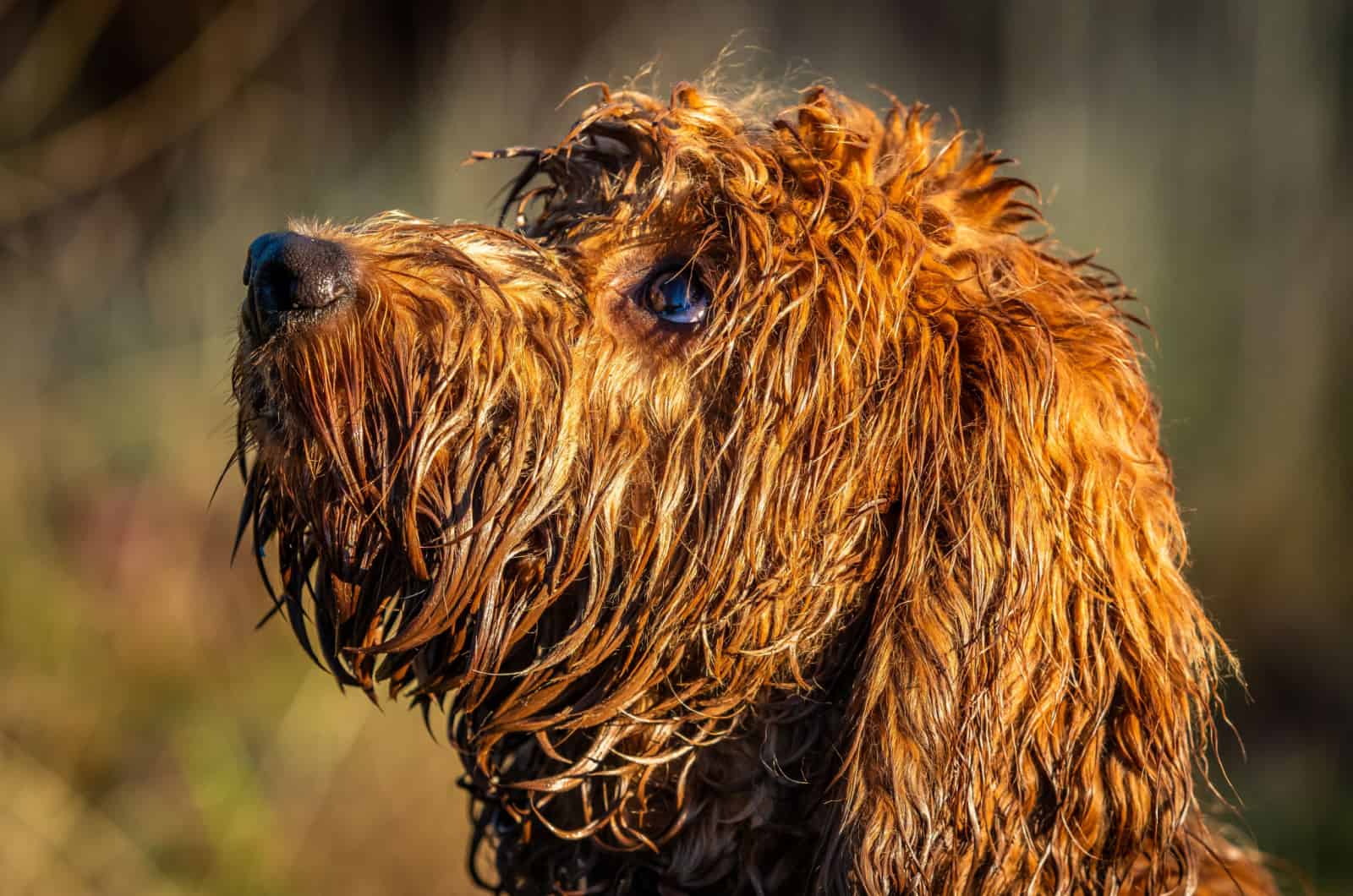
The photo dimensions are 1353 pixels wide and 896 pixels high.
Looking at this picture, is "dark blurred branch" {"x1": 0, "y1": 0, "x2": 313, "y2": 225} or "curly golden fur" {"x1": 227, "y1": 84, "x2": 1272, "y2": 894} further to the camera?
"dark blurred branch" {"x1": 0, "y1": 0, "x2": 313, "y2": 225}

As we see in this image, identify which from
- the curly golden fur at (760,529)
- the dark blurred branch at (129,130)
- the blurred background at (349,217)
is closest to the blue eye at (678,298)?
the curly golden fur at (760,529)

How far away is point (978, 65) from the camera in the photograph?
8062mm

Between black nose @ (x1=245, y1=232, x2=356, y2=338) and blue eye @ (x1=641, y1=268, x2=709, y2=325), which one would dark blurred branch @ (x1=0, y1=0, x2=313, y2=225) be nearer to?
black nose @ (x1=245, y1=232, x2=356, y2=338)

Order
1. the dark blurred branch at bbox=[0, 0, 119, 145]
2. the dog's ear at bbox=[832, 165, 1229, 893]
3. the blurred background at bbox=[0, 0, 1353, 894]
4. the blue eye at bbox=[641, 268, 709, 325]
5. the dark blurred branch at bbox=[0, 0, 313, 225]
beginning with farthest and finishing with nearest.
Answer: the dark blurred branch at bbox=[0, 0, 313, 225]
the blurred background at bbox=[0, 0, 1353, 894]
the dark blurred branch at bbox=[0, 0, 119, 145]
the blue eye at bbox=[641, 268, 709, 325]
the dog's ear at bbox=[832, 165, 1229, 893]

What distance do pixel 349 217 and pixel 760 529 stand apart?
219 inches

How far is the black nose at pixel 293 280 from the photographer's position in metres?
1.94

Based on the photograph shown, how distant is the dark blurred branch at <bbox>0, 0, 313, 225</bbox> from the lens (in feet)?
15.6

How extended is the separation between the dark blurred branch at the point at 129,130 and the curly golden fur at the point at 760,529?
10.1ft

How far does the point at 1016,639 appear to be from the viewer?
192 cm

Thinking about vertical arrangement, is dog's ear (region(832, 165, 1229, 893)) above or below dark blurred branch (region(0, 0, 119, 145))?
below

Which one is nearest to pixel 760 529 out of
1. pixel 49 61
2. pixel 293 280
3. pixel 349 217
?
pixel 293 280

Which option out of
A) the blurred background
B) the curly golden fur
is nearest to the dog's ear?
the curly golden fur

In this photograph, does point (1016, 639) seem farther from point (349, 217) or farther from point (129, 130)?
point (349, 217)

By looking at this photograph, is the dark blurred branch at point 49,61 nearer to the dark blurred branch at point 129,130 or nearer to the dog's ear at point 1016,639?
the dark blurred branch at point 129,130
